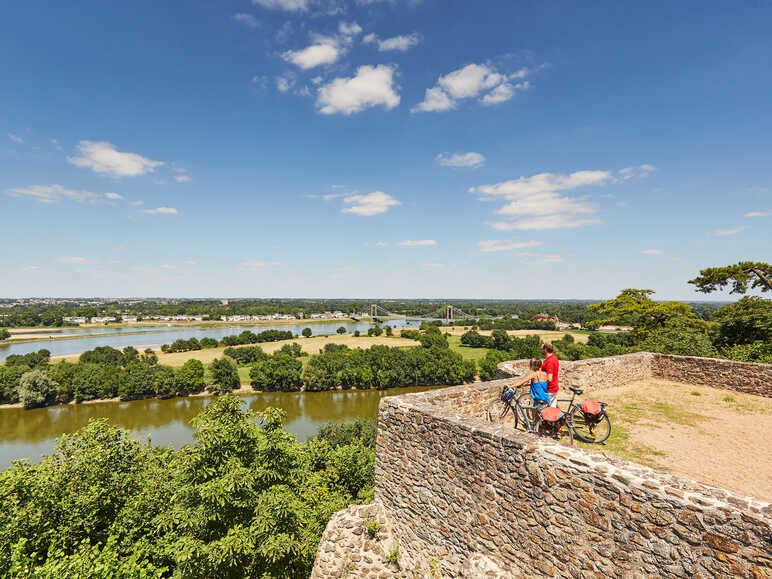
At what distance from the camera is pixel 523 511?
3354mm

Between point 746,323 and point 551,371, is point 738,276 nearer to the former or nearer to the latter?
point 746,323

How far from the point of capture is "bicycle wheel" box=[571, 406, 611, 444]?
17.1ft

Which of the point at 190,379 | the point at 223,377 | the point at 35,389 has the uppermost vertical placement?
the point at 35,389

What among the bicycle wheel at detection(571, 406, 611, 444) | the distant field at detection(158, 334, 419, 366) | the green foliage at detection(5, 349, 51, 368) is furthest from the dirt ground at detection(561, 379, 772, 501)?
the green foliage at detection(5, 349, 51, 368)

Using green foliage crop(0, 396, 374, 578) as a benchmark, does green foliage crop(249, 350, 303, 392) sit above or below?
below

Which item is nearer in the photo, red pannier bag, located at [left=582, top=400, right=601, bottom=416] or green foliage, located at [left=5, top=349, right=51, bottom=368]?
red pannier bag, located at [left=582, top=400, right=601, bottom=416]

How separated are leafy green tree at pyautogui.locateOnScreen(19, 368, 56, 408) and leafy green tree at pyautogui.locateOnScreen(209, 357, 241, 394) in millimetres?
16428

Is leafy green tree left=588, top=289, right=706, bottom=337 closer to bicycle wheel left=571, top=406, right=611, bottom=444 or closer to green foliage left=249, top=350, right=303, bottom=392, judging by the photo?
bicycle wheel left=571, top=406, right=611, bottom=444

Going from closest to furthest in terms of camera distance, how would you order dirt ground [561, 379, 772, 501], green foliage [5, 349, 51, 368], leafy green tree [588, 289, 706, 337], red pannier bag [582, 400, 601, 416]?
dirt ground [561, 379, 772, 501] → red pannier bag [582, 400, 601, 416] → leafy green tree [588, 289, 706, 337] → green foliage [5, 349, 51, 368]

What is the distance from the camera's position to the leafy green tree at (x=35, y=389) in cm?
3634

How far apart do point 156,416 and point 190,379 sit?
7.47m

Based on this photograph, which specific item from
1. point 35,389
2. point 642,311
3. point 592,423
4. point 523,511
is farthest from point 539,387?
point 35,389

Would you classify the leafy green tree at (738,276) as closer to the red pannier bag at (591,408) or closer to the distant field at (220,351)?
the red pannier bag at (591,408)

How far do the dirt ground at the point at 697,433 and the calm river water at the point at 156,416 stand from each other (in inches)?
919
